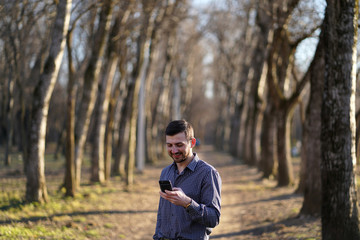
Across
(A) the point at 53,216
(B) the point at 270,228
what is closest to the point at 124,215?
(A) the point at 53,216

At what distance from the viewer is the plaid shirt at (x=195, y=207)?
3262 mm

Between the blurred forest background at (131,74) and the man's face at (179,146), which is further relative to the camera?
the blurred forest background at (131,74)

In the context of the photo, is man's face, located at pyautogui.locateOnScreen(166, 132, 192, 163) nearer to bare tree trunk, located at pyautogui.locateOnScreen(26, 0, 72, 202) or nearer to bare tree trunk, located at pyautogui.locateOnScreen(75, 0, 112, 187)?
bare tree trunk, located at pyautogui.locateOnScreen(26, 0, 72, 202)

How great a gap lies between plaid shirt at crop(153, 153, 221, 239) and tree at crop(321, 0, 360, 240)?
348cm

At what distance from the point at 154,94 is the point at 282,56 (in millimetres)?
32727

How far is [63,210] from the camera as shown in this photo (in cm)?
987

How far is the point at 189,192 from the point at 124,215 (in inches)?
299

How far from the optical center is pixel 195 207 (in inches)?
127

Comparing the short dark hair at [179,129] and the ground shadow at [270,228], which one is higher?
the short dark hair at [179,129]

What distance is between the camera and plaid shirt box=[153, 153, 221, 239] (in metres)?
3.26

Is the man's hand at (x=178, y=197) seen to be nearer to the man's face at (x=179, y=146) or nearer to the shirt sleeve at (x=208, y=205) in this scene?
the shirt sleeve at (x=208, y=205)

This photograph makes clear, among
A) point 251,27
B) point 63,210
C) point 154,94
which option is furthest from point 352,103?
point 154,94

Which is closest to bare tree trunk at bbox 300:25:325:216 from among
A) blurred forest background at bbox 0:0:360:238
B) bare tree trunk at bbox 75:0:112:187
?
blurred forest background at bbox 0:0:360:238

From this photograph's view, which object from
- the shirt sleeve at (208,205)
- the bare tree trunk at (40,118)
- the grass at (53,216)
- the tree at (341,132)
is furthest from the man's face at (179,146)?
the bare tree trunk at (40,118)
